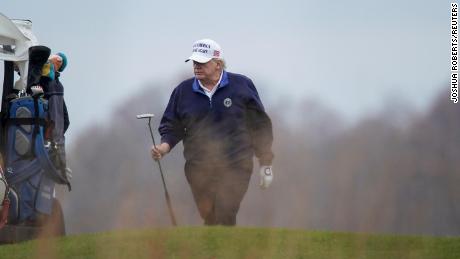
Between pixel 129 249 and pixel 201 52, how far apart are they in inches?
114

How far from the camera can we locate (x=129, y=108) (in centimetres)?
6494

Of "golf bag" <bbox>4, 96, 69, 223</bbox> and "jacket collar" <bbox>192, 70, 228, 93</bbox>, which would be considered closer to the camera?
"jacket collar" <bbox>192, 70, 228, 93</bbox>

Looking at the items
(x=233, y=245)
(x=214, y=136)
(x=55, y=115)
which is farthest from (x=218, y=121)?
(x=233, y=245)

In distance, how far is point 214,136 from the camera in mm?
16297

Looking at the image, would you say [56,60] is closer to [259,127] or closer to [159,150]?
[159,150]

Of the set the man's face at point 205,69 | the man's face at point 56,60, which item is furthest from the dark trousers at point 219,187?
the man's face at point 56,60

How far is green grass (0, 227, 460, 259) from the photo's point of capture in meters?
14.0

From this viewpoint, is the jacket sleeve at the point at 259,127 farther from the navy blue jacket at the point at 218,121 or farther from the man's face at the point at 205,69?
the man's face at the point at 205,69

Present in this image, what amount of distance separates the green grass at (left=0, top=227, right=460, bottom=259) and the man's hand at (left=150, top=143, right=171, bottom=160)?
50.4 inches

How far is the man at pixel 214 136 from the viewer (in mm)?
16234

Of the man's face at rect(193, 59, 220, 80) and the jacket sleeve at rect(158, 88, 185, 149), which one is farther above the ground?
the man's face at rect(193, 59, 220, 80)

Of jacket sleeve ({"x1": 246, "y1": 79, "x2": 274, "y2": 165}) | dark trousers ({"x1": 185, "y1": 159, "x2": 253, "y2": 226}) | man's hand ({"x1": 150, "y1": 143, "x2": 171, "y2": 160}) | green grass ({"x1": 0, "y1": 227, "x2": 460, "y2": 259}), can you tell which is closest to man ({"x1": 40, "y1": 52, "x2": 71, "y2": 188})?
man's hand ({"x1": 150, "y1": 143, "x2": 171, "y2": 160})

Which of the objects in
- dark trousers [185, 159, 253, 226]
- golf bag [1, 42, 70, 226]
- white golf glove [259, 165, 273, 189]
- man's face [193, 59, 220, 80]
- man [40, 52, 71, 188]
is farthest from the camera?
man [40, 52, 71, 188]

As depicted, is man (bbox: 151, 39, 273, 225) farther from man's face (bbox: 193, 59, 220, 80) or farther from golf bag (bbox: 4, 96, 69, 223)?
golf bag (bbox: 4, 96, 69, 223)
